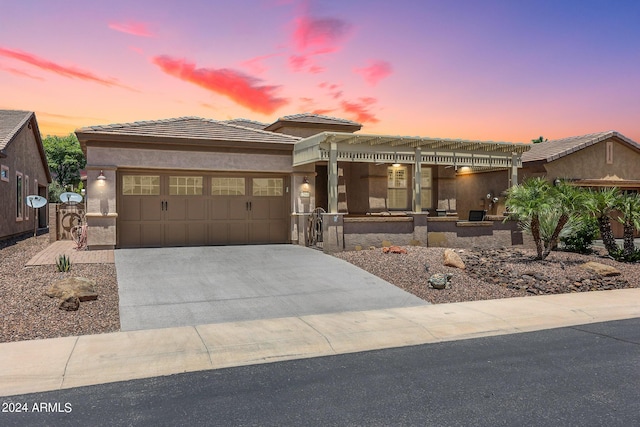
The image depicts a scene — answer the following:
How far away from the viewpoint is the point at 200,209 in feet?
56.9

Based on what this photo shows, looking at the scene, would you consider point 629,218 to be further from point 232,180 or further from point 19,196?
point 19,196

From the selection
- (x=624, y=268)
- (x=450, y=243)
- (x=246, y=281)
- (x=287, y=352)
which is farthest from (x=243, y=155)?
(x=624, y=268)

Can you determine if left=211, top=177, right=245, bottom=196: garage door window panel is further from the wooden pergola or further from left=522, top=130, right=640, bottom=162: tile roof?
left=522, top=130, right=640, bottom=162: tile roof

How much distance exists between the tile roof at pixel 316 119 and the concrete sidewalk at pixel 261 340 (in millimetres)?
13257

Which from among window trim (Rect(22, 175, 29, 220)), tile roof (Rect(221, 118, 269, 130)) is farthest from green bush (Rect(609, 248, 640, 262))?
window trim (Rect(22, 175, 29, 220))

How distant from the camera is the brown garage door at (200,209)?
1664 centimetres

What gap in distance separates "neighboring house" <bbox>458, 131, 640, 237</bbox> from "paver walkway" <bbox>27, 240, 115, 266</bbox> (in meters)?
17.0

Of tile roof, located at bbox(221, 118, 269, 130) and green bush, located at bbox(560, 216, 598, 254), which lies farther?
tile roof, located at bbox(221, 118, 269, 130)

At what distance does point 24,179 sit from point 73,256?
14.8 metres

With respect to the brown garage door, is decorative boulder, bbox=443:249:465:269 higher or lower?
lower

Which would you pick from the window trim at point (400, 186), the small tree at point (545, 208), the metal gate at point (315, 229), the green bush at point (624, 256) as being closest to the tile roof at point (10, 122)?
the metal gate at point (315, 229)

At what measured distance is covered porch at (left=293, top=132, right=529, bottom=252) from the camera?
52.3 feet

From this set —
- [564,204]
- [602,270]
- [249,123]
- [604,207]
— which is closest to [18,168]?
[249,123]

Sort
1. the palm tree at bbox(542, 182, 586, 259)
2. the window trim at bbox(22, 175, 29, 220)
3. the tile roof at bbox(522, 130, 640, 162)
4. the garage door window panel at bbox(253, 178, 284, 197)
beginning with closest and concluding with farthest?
the palm tree at bbox(542, 182, 586, 259) < the garage door window panel at bbox(253, 178, 284, 197) < the tile roof at bbox(522, 130, 640, 162) < the window trim at bbox(22, 175, 29, 220)
